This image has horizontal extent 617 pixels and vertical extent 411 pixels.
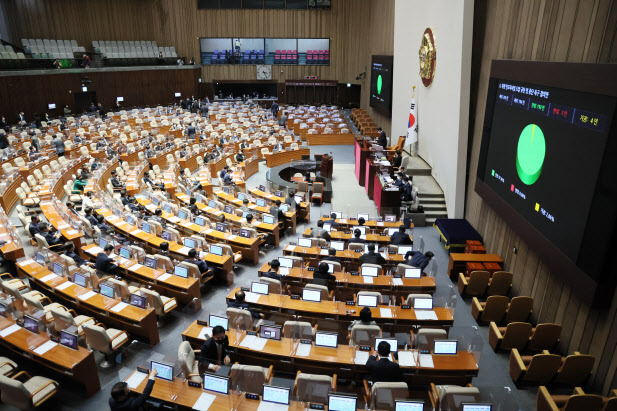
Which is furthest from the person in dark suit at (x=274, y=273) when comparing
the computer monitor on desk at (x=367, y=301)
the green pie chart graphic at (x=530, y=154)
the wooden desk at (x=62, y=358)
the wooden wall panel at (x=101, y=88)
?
the wooden wall panel at (x=101, y=88)

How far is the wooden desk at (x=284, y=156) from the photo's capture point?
21406 mm

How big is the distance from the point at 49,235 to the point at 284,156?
13.0 m

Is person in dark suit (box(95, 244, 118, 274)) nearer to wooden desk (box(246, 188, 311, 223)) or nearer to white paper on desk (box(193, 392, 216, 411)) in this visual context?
white paper on desk (box(193, 392, 216, 411))

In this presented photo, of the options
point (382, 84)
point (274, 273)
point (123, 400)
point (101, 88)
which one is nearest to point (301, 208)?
point (274, 273)

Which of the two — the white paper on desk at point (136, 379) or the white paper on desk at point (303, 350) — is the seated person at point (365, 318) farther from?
the white paper on desk at point (136, 379)

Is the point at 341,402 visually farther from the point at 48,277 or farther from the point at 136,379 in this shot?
the point at 48,277

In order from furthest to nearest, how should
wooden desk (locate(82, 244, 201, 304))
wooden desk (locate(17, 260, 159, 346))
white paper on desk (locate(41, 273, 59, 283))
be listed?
wooden desk (locate(82, 244, 201, 304)), white paper on desk (locate(41, 273, 59, 283)), wooden desk (locate(17, 260, 159, 346))

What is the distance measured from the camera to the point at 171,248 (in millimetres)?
10758

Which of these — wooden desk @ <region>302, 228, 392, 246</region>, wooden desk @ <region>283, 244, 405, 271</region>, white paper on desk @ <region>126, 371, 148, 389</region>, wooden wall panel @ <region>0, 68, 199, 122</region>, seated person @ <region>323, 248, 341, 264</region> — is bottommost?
wooden desk @ <region>302, 228, 392, 246</region>

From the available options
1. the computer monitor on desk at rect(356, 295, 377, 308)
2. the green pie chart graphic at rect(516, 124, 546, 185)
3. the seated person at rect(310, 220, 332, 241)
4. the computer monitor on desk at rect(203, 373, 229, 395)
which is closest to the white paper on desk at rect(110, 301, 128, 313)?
the computer monitor on desk at rect(203, 373, 229, 395)

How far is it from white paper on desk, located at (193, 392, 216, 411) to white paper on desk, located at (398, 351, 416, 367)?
290cm

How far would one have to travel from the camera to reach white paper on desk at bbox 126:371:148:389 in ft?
19.5

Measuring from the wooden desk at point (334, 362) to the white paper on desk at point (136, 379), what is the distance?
3.83 ft

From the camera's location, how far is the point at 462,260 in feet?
34.9
